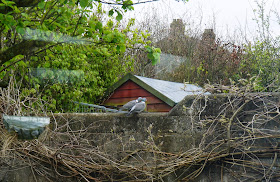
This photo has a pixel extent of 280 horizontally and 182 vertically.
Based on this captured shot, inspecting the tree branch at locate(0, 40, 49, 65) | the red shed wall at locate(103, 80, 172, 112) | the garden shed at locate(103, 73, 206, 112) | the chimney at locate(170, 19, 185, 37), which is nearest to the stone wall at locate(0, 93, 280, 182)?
the tree branch at locate(0, 40, 49, 65)

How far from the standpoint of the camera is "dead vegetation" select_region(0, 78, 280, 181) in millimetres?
3898

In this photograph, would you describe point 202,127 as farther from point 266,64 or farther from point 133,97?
point 266,64

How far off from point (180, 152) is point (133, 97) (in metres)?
4.57

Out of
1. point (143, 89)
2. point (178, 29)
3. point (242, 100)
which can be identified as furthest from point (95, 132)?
point (178, 29)

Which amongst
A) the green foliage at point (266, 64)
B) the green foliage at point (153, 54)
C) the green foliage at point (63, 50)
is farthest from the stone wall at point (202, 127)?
the green foliage at point (266, 64)

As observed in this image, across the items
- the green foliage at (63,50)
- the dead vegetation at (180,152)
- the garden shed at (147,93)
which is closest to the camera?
the dead vegetation at (180,152)

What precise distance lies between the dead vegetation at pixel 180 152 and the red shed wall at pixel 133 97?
3.14 metres

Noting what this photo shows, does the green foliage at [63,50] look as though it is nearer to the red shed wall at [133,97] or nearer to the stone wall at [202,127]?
the red shed wall at [133,97]

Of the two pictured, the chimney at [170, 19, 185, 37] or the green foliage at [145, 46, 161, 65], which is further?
the chimney at [170, 19, 185, 37]

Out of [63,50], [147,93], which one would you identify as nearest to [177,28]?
[147,93]

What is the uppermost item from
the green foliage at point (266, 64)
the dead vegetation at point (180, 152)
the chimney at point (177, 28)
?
the chimney at point (177, 28)

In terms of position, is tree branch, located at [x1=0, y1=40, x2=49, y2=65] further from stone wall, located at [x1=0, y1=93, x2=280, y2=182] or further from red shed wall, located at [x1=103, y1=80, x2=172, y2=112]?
red shed wall, located at [x1=103, y1=80, x2=172, y2=112]

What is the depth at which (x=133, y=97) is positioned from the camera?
8750 millimetres

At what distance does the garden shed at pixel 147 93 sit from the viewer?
7762 millimetres
